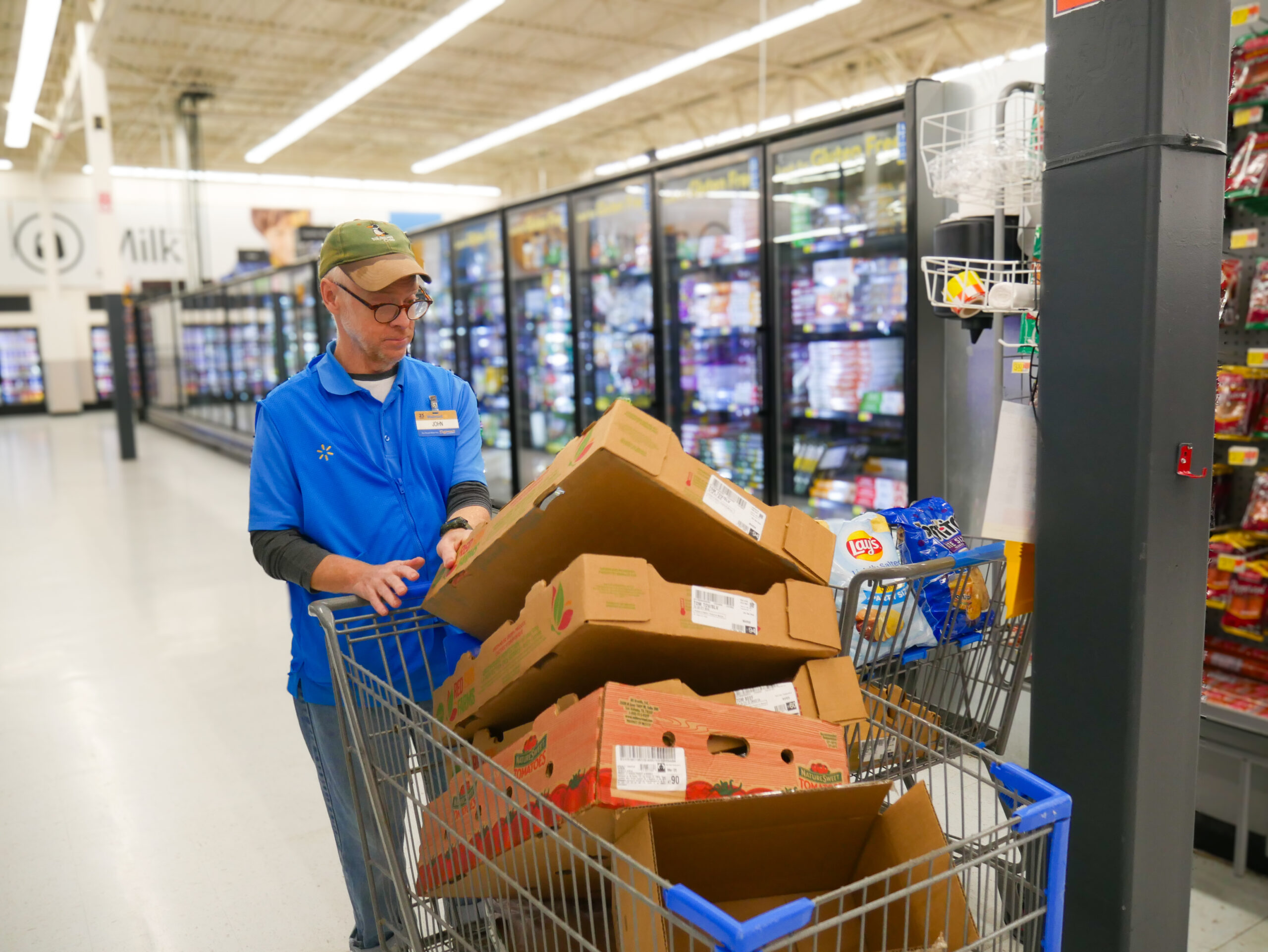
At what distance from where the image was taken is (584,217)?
5766 millimetres

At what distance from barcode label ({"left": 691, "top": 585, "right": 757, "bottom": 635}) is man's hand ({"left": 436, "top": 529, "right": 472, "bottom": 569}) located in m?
0.51

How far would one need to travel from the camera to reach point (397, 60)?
29.8 ft

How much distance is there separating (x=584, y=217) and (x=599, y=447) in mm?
4841

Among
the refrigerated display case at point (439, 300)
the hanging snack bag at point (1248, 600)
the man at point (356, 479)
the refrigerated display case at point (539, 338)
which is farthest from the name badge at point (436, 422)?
the refrigerated display case at point (439, 300)

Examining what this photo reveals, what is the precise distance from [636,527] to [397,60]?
9.13 metres

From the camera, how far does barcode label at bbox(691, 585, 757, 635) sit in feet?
4.07

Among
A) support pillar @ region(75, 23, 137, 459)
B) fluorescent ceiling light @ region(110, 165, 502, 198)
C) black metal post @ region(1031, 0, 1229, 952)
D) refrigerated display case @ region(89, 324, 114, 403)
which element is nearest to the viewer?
black metal post @ region(1031, 0, 1229, 952)

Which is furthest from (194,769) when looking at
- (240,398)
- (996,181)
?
(240,398)

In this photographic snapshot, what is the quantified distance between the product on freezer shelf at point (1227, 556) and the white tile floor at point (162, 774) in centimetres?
89

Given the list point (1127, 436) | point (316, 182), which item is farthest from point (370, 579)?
point (316, 182)

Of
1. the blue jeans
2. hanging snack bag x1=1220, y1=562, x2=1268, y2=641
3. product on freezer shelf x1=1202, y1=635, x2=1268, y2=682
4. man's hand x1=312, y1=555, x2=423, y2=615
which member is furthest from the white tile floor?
man's hand x1=312, y1=555, x2=423, y2=615

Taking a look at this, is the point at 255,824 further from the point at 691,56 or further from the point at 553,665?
the point at 691,56

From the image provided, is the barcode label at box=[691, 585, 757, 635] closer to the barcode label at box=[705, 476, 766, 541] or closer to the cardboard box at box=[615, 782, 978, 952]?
the barcode label at box=[705, 476, 766, 541]

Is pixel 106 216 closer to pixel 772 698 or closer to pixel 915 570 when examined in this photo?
pixel 915 570
